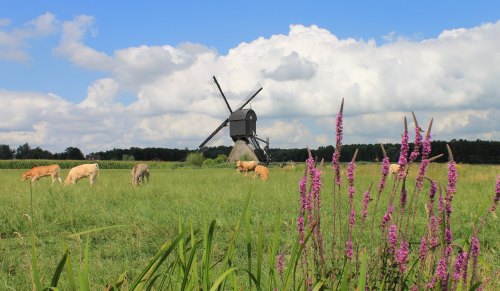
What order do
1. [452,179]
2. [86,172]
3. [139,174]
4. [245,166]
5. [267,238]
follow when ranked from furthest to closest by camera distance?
[245,166], [139,174], [86,172], [267,238], [452,179]

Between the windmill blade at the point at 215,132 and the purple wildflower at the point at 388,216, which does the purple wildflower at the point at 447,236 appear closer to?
the purple wildflower at the point at 388,216

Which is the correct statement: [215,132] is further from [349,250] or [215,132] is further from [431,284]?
[431,284]

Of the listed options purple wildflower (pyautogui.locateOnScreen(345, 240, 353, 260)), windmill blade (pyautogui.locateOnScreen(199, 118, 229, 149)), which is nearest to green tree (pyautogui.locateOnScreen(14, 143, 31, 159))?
windmill blade (pyautogui.locateOnScreen(199, 118, 229, 149))

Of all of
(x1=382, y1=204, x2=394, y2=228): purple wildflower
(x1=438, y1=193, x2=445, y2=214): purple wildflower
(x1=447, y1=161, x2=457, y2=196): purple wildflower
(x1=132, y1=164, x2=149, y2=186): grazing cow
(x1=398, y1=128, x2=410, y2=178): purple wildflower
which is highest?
(x1=398, y1=128, x2=410, y2=178): purple wildflower

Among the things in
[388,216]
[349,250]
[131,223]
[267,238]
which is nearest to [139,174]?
[131,223]

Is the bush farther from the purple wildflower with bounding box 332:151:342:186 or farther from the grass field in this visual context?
the purple wildflower with bounding box 332:151:342:186

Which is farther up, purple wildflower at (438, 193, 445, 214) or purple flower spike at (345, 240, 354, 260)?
purple wildflower at (438, 193, 445, 214)

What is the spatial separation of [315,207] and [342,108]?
1.81ft

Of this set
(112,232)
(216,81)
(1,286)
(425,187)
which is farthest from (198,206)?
(216,81)

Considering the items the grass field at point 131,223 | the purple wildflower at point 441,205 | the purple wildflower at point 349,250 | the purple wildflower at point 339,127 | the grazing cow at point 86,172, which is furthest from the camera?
the grazing cow at point 86,172

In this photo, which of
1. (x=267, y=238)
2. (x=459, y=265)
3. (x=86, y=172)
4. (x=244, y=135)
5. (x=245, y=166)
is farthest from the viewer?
(x=244, y=135)

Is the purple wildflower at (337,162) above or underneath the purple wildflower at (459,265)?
above

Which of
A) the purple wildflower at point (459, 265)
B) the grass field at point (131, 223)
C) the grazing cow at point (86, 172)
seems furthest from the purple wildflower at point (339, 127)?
the grazing cow at point (86, 172)

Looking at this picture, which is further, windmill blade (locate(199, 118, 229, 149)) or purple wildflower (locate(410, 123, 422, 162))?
windmill blade (locate(199, 118, 229, 149))
